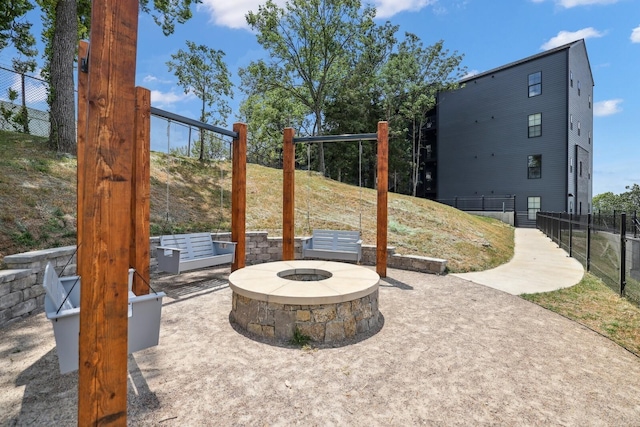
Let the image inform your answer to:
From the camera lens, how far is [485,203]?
75.5 feet

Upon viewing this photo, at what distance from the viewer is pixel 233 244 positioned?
663cm

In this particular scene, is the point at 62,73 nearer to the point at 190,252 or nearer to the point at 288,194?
the point at 190,252

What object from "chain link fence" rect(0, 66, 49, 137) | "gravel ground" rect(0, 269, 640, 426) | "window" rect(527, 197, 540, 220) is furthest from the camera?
"window" rect(527, 197, 540, 220)

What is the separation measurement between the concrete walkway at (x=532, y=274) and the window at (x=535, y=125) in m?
13.2

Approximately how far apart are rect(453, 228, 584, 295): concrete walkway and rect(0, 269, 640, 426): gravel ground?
204 centimetres

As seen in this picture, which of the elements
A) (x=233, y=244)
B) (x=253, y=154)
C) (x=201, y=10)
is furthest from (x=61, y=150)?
(x=253, y=154)

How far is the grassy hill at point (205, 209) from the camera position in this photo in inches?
255

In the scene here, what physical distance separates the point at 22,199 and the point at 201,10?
11218 millimetres

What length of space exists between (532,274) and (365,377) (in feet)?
21.0

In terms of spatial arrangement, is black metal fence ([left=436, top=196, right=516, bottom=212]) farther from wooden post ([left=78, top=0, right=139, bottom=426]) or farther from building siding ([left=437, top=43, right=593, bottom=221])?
wooden post ([left=78, top=0, right=139, bottom=426])

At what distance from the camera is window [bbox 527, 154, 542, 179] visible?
20.5m

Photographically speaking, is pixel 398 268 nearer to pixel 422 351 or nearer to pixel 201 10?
pixel 422 351

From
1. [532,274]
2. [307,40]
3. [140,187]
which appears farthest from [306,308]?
[307,40]

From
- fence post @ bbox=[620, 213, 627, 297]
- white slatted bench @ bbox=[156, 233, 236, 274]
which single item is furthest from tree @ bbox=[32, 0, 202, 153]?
fence post @ bbox=[620, 213, 627, 297]
